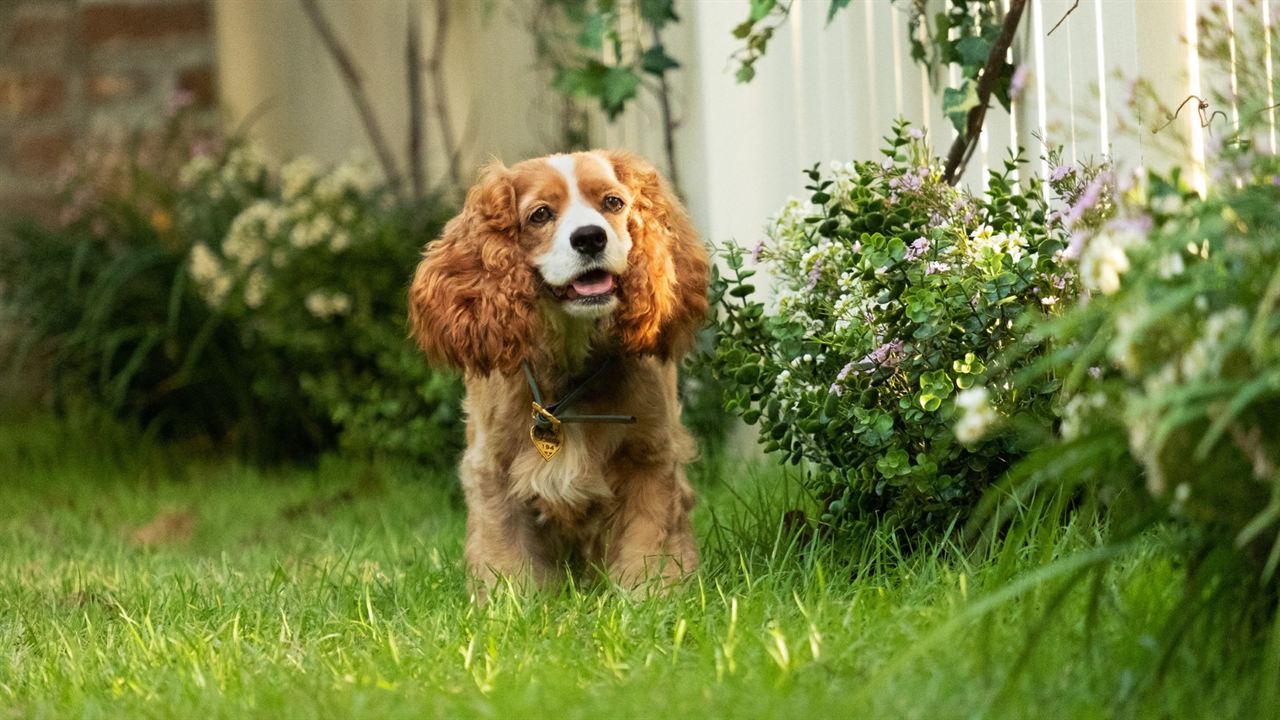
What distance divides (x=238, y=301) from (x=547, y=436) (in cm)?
282

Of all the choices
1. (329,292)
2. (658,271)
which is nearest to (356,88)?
(329,292)

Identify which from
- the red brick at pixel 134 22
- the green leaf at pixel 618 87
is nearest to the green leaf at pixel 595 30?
the green leaf at pixel 618 87

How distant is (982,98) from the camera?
3525 millimetres

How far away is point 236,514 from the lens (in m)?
4.88

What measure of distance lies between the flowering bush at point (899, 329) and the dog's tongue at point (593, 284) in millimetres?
386

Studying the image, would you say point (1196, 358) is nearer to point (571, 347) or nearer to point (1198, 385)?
point (1198, 385)

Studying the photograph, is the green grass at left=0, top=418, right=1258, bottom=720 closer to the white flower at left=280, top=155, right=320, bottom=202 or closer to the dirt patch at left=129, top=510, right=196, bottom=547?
the dirt patch at left=129, top=510, right=196, bottom=547

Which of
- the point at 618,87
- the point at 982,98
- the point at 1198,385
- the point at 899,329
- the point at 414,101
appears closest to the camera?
the point at 1198,385

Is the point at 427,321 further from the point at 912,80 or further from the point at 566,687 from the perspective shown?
the point at 912,80

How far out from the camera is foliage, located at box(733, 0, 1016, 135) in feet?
11.6

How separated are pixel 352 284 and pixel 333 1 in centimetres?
299

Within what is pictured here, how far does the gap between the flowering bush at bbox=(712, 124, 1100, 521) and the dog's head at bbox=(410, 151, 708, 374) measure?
224 mm

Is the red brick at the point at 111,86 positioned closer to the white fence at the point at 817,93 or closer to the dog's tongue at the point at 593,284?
the white fence at the point at 817,93

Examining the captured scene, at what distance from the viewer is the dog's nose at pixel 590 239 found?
9.69 feet
